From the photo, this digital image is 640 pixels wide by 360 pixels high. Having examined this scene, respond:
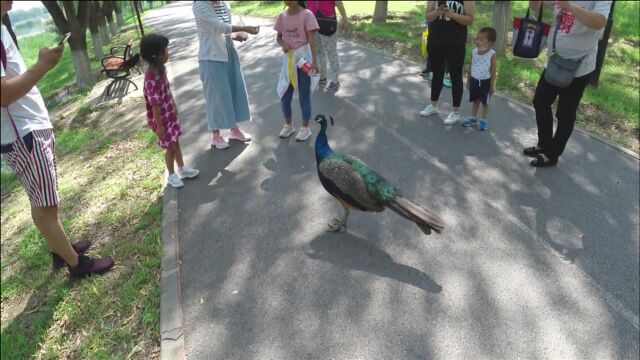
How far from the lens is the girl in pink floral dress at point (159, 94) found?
4.01 metres

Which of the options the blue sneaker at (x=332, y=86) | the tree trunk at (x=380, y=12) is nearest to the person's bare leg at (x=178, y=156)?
the blue sneaker at (x=332, y=86)

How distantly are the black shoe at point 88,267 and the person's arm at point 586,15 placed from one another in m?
4.63

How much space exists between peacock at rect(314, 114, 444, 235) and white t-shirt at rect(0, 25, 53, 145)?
2.17 m

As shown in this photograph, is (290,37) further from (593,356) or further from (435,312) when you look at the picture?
(593,356)

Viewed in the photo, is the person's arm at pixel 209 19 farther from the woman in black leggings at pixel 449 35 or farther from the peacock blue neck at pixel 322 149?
the woman in black leggings at pixel 449 35

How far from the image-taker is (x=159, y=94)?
4152 millimetres

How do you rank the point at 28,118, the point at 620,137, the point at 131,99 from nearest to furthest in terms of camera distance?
the point at 28,118 < the point at 620,137 < the point at 131,99

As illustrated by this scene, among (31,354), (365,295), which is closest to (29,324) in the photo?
(31,354)

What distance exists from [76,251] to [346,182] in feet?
8.15

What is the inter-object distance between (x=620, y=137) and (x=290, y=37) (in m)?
4.62

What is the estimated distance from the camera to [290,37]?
16.5 feet

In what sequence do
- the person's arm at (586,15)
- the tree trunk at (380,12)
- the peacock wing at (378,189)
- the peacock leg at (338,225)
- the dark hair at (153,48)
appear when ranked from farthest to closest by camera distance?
the tree trunk at (380,12) → the dark hair at (153,48) → the peacock leg at (338,225) → the person's arm at (586,15) → the peacock wing at (378,189)

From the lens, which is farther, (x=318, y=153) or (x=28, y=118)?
(x=318, y=153)

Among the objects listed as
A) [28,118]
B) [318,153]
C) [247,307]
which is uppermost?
[28,118]
